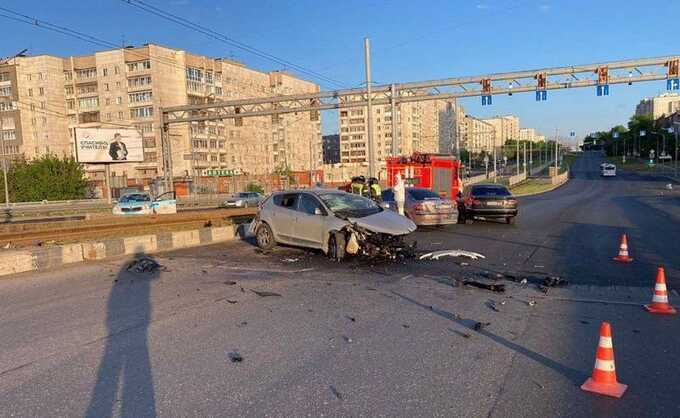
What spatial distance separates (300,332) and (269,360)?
0.95 metres

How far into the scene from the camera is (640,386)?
14.1 ft

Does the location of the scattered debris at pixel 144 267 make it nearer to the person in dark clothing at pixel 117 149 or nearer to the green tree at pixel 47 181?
the person in dark clothing at pixel 117 149

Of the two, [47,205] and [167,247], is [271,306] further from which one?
[47,205]

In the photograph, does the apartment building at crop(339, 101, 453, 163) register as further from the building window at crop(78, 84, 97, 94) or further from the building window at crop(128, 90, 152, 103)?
the building window at crop(78, 84, 97, 94)

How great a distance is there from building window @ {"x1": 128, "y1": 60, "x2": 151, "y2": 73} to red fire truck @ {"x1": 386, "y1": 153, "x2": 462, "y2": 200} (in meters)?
62.5

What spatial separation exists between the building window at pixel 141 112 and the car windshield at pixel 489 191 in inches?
2645

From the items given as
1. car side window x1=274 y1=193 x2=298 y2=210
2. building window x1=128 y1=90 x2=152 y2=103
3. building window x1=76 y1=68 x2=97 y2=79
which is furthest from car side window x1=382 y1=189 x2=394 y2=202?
building window x1=76 y1=68 x2=97 y2=79

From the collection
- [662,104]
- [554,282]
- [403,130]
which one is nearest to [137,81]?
[403,130]

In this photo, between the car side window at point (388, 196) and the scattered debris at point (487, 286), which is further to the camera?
the car side window at point (388, 196)

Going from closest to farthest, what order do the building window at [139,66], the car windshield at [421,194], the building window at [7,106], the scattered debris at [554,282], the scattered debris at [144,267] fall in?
the scattered debris at [554,282] < the scattered debris at [144,267] < the car windshield at [421,194] < the building window at [139,66] < the building window at [7,106]

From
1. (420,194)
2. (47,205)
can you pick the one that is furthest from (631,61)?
(47,205)

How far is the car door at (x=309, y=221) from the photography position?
11.4 meters

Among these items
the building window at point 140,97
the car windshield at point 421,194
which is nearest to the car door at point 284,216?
the car windshield at point 421,194

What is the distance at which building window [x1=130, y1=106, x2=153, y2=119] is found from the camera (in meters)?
77.6
